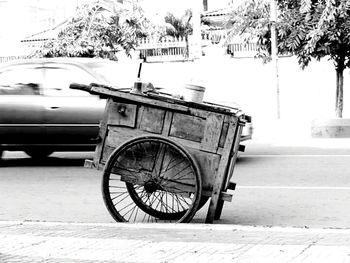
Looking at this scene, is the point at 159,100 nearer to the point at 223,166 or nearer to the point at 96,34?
the point at 223,166

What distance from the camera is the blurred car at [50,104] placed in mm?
11555

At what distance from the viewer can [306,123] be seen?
18.4 m

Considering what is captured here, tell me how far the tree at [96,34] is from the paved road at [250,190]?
14.6m

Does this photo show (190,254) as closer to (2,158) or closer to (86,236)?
(86,236)

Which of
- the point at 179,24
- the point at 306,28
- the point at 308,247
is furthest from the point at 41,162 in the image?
the point at 179,24

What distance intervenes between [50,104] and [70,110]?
0.32 m

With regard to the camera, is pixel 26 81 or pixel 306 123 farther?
pixel 306 123

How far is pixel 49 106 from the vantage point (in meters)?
11.7

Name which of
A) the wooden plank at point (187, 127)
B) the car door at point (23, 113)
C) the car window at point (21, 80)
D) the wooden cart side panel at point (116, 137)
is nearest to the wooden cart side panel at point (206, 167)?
the wooden plank at point (187, 127)

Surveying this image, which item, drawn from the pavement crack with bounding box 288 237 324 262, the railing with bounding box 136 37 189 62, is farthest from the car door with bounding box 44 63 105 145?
the railing with bounding box 136 37 189 62

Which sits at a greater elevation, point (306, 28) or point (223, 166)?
point (306, 28)

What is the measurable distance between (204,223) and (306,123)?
11.4m

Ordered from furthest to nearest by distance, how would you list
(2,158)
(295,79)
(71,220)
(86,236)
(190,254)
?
(295,79) < (2,158) < (71,220) < (86,236) < (190,254)

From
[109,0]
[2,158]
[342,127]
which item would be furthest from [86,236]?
[109,0]
